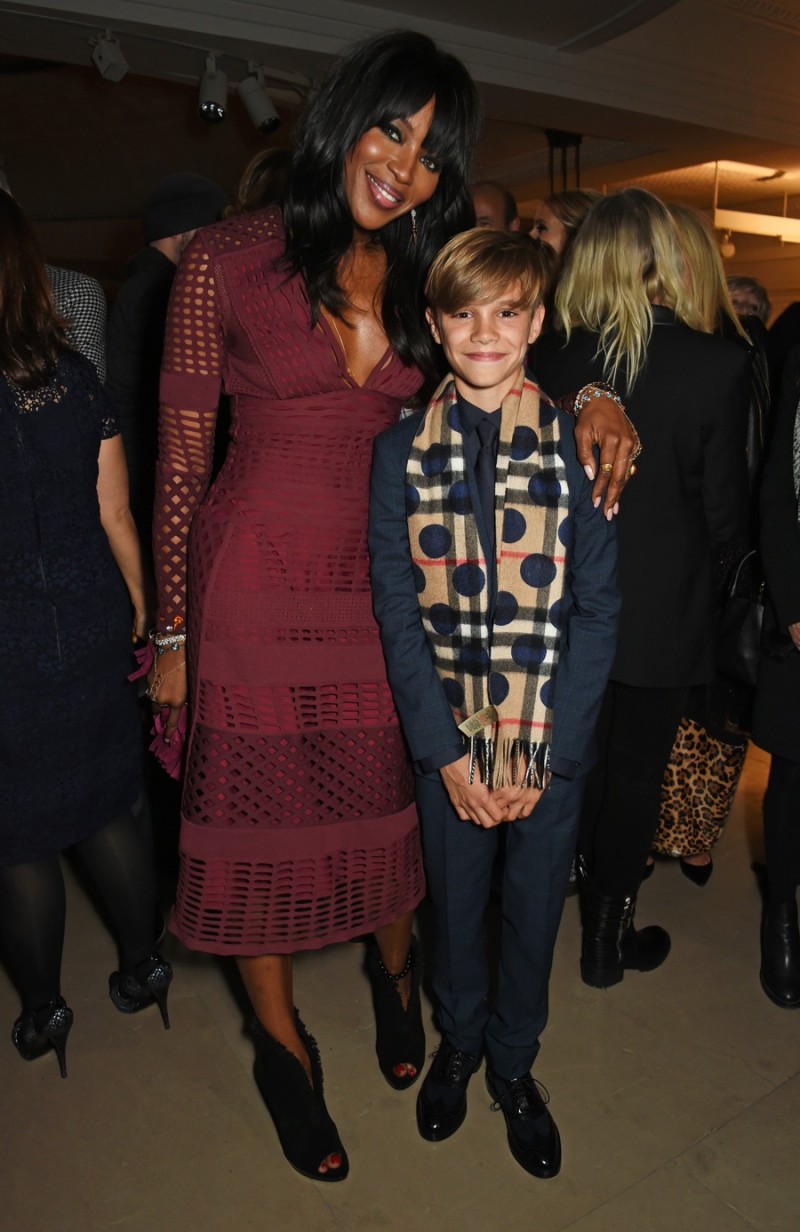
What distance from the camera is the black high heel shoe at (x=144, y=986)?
6.61ft

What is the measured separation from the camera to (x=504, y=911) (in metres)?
1.68

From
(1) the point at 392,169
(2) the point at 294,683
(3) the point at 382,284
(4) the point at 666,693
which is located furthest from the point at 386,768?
(1) the point at 392,169

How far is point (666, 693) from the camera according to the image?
200 cm

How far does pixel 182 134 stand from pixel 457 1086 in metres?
7.05

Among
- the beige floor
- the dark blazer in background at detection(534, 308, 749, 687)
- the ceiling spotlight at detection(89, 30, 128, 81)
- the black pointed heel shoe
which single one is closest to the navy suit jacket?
the dark blazer in background at detection(534, 308, 749, 687)

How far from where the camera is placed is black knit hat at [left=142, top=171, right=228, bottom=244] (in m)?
2.70

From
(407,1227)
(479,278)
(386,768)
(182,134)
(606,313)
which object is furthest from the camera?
(182,134)

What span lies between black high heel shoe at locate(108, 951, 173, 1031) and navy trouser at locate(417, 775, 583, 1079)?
2.10ft

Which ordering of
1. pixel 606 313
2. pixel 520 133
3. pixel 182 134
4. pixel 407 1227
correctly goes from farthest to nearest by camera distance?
pixel 520 133, pixel 182 134, pixel 606 313, pixel 407 1227

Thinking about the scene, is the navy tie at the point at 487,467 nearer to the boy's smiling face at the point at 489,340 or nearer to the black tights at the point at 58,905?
the boy's smiling face at the point at 489,340

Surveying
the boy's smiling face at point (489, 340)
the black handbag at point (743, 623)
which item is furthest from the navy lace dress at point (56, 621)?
the black handbag at point (743, 623)

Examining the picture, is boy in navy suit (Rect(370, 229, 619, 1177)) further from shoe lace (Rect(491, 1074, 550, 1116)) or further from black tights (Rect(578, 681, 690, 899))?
black tights (Rect(578, 681, 690, 899))

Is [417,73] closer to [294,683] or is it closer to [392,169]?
[392,169]

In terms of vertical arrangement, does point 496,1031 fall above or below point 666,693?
below
